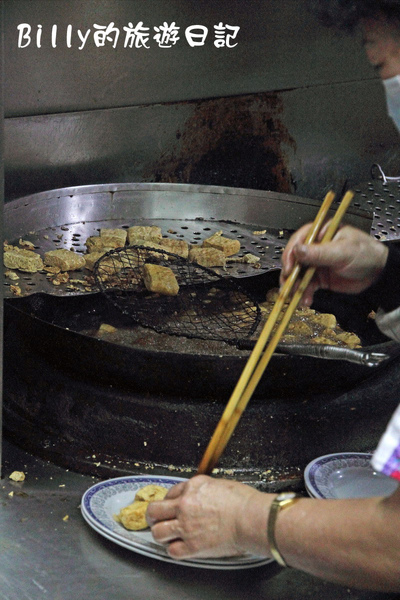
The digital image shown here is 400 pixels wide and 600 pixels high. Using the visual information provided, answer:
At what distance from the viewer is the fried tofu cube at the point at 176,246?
3.15 metres

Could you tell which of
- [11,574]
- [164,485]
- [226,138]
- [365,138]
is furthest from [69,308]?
[365,138]

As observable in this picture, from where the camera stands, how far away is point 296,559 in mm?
1421

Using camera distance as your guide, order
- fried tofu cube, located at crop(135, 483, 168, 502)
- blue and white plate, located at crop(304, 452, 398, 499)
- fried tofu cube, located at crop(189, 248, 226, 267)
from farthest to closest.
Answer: fried tofu cube, located at crop(189, 248, 226, 267) < blue and white plate, located at crop(304, 452, 398, 499) < fried tofu cube, located at crop(135, 483, 168, 502)

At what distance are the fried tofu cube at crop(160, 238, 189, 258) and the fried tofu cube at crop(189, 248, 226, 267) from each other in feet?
0.19

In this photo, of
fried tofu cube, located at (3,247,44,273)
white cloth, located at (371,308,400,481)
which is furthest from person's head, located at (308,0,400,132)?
fried tofu cube, located at (3,247,44,273)

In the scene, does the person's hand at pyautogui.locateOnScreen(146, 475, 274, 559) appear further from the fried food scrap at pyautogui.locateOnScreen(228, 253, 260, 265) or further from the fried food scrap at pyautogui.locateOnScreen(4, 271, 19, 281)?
the fried food scrap at pyautogui.locateOnScreen(228, 253, 260, 265)

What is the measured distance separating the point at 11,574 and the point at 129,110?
2.43 m

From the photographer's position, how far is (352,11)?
60.3 inches

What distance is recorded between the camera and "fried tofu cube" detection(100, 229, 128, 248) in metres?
3.15

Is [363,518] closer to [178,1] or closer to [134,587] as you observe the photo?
[134,587]

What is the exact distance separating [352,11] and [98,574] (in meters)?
1.42

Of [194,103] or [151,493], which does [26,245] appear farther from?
[151,493]

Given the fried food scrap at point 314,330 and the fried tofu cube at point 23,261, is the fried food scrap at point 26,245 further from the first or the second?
the fried food scrap at point 314,330

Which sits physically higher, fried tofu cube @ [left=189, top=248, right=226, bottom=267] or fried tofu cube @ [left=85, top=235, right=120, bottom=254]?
fried tofu cube @ [left=85, top=235, right=120, bottom=254]
